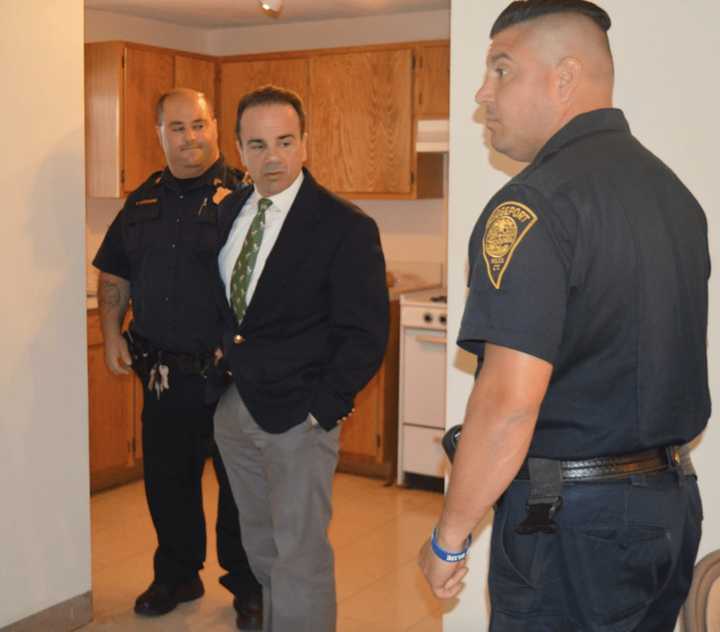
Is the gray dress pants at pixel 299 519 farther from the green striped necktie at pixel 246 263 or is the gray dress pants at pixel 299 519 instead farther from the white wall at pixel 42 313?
the white wall at pixel 42 313

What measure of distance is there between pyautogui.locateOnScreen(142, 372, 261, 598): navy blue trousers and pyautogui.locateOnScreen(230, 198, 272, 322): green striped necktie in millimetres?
562

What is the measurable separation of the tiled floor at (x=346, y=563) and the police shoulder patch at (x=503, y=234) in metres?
2.15

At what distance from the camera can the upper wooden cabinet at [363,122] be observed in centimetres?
542

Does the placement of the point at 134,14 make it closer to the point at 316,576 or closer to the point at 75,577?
the point at 75,577

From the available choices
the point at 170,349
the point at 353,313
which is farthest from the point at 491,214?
the point at 170,349

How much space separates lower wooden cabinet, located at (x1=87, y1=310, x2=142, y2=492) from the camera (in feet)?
16.2

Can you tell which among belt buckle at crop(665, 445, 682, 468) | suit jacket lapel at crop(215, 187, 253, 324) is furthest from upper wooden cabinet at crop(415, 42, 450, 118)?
belt buckle at crop(665, 445, 682, 468)

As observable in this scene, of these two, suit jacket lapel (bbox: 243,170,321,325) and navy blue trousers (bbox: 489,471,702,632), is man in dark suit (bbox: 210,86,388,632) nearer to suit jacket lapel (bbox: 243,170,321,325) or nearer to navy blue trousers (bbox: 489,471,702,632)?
suit jacket lapel (bbox: 243,170,321,325)

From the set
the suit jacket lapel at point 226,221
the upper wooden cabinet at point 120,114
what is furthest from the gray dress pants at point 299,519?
the upper wooden cabinet at point 120,114

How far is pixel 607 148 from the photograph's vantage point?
1714mm

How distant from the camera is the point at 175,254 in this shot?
340cm

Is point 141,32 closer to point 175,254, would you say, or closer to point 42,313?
point 175,254

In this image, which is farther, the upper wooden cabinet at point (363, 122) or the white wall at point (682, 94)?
the upper wooden cabinet at point (363, 122)

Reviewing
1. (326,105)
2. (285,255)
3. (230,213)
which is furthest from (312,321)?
(326,105)
